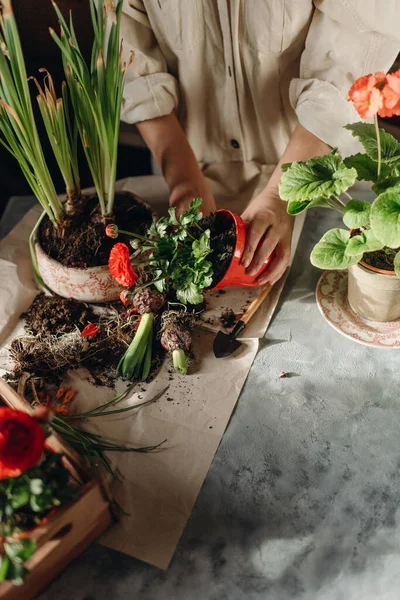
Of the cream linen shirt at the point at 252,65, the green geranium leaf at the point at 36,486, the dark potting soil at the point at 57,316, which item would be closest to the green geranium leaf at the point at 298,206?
the cream linen shirt at the point at 252,65

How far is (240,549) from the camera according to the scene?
2.52ft

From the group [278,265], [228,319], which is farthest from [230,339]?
[278,265]

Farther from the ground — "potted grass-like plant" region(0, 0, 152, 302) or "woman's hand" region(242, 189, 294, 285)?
"potted grass-like plant" region(0, 0, 152, 302)

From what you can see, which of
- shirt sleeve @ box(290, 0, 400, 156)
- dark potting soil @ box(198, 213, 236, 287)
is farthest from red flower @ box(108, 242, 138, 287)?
shirt sleeve @ box(290, 0, 400, 156)

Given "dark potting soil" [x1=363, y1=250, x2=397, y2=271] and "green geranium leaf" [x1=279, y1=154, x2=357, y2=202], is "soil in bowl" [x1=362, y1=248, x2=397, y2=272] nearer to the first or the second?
"dark potting soil" [x1=363, y1=250, x2=397, y2=271]

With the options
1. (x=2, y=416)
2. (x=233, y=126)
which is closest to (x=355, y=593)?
(x=2, y=416)

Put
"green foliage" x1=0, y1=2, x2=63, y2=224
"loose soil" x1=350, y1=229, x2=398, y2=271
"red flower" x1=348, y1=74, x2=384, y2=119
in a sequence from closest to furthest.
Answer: "red flower" x1=348, y1=74, x2=384, y2=119
"green foliage" x1=0, y1=2, x2=63, y2=224
"loose soil" x1=350, y1=229, x2=398, y2=271

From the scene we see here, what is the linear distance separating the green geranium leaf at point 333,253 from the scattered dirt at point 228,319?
26 cm

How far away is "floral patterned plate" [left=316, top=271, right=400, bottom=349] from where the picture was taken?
3.25 feet

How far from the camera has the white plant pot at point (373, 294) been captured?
3.01 ft

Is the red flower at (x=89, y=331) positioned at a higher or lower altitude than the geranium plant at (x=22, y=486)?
lower

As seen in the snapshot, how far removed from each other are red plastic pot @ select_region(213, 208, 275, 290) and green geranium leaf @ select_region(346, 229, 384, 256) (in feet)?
0.69

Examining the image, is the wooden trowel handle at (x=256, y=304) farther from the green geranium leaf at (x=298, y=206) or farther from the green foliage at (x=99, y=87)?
the green foliage at (x=99, y=87)

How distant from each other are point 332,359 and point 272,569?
0.39 meters
